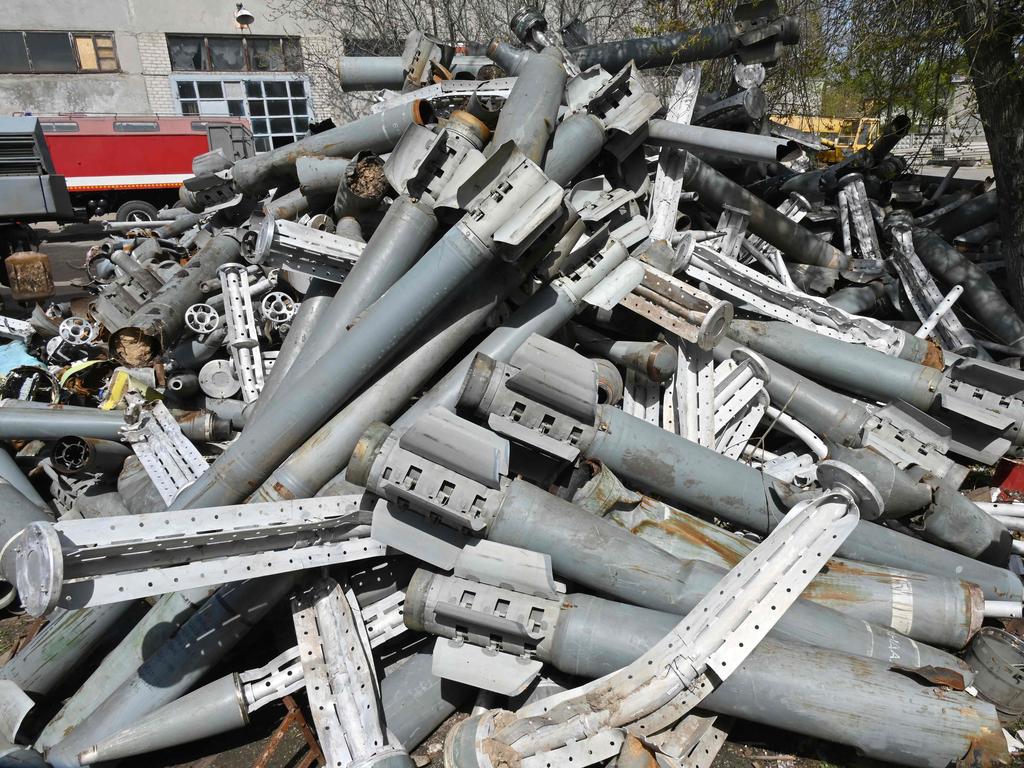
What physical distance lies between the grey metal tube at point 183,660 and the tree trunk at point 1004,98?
19.9 ft

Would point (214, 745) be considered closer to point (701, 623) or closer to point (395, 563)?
point (395, 563)

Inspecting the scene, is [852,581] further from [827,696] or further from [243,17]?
[243,17]

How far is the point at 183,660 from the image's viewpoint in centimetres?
285

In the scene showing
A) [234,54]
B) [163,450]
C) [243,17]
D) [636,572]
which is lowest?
[636,572]

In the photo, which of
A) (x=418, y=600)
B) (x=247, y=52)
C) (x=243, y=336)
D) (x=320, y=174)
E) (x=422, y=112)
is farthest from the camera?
(x=247, y=52)

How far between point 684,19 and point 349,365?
7.51m

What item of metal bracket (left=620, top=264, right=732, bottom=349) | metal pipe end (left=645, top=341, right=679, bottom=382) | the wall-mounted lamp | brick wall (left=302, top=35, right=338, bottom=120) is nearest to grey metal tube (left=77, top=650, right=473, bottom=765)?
metal pipe end (left=645, top=341, right=679, bottom=382)

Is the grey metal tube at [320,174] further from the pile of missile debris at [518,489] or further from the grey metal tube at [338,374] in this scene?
the grey metal tube at [338,374]

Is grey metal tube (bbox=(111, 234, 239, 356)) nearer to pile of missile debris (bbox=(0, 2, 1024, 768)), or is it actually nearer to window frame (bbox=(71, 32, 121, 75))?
pile of missile debris (bbox=(0, 2, 1024, 768))

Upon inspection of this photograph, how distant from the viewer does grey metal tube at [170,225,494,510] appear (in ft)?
10.8

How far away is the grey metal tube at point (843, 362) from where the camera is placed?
3.97 metres

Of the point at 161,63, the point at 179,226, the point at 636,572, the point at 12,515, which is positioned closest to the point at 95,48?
the point at 161,63

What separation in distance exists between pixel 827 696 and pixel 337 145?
16.9 feet

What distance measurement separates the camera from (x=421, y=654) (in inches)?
115
